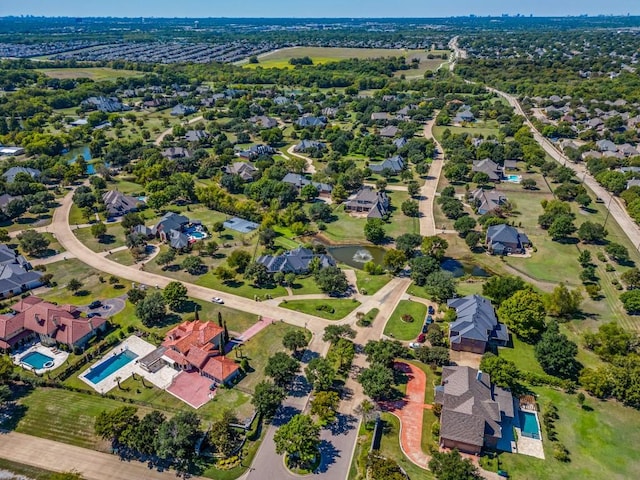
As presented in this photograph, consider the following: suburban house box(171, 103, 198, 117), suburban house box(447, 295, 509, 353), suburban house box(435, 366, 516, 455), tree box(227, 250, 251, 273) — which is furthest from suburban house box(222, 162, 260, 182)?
suburban house box(435, 366, 516, 455)

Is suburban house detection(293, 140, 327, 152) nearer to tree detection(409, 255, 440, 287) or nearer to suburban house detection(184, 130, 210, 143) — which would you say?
suburban house detection(184, 130, 210, 143)

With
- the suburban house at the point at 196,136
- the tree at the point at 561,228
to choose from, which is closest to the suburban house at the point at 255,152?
the suburban house at the point at 196,136

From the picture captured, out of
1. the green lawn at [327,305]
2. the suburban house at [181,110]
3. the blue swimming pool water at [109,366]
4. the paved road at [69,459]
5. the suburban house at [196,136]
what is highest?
the suburban house at [181,110]

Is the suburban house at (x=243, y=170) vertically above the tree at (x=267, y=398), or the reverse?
the suburban house at (x=243, y=170)

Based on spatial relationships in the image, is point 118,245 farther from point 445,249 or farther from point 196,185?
point 445,249

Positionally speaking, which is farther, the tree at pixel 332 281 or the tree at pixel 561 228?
the tree at pixel 561 228

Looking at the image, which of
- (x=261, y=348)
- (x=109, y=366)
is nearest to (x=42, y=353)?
(x=109, y=366)

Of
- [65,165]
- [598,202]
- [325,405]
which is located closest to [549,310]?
[325,405]

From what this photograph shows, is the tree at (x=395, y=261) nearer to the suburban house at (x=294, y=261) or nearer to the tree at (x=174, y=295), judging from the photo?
the suburban house at (x=294, y=261)
